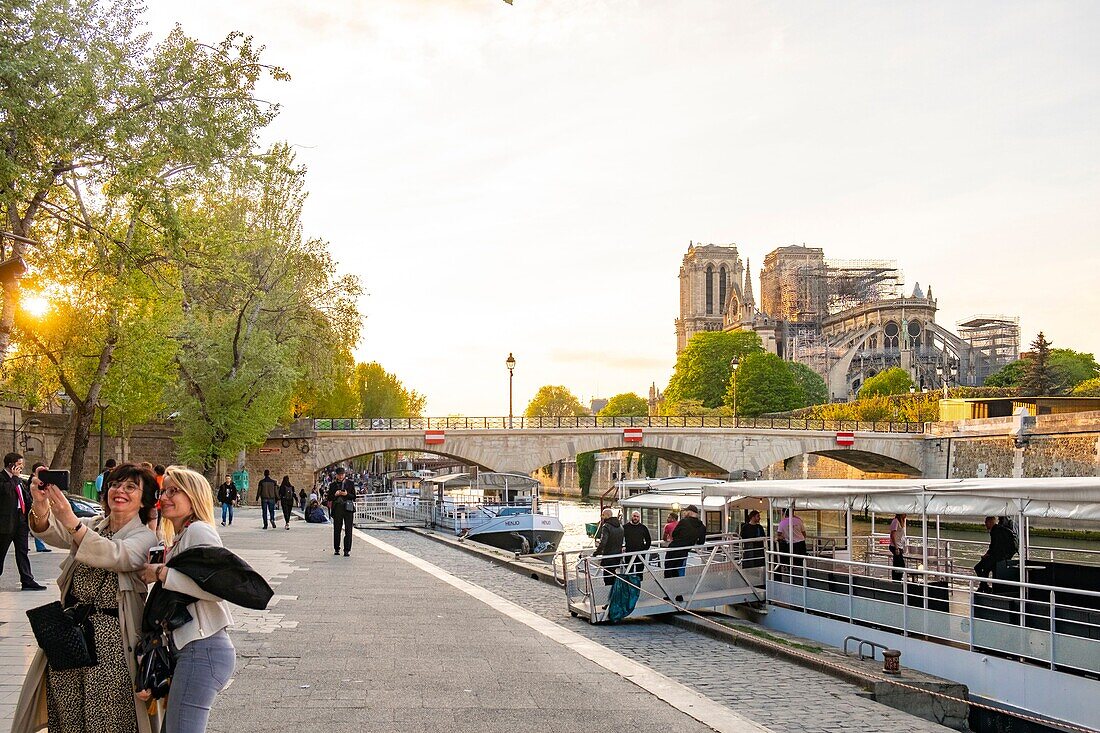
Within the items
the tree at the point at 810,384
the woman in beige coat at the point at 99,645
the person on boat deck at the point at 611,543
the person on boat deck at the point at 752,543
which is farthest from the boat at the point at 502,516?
the tree at the point at 810,384

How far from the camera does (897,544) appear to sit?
719 inches

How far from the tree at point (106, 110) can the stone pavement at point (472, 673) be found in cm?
575

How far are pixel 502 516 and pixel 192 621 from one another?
33.5 m

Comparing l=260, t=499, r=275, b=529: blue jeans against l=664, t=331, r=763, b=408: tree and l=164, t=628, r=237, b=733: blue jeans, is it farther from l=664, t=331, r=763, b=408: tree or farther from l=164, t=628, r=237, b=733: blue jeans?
l=664, t=331, r=763, b=408: tree

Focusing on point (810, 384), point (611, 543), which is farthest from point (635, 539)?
→ point (810, 384)

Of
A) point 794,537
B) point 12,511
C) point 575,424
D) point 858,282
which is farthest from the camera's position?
point 858,282

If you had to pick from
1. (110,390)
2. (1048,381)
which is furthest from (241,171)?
(1048,381)

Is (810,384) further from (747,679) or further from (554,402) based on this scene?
(747,679)

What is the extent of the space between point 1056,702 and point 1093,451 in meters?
43.1

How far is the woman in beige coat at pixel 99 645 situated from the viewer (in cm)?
476

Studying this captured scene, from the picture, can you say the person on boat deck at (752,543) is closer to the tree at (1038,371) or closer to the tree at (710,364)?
the tree at (1038,371)

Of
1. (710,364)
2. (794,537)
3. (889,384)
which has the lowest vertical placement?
(794,537)

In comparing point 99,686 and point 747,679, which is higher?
point 99,686

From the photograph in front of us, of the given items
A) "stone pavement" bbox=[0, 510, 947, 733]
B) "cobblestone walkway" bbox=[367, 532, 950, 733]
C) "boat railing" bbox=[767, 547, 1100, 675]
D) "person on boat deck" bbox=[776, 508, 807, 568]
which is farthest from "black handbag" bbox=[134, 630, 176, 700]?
A: "person on boat deck" bbox=[776, 508, 807, 568]
